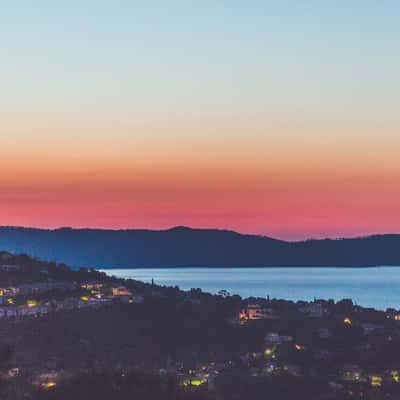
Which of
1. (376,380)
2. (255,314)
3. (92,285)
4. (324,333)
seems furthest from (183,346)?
(92,285)

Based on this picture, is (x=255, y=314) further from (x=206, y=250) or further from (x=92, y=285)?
(x=206, y=250)

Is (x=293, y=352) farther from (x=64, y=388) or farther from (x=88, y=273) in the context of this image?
(x=88, y=273)

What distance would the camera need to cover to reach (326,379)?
1077 inches

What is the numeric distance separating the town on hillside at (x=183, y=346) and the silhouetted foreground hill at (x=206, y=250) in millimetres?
72385

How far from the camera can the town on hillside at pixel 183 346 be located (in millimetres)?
19016

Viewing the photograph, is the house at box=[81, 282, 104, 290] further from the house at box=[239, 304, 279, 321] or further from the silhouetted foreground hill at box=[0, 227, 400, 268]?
the silhouetted foreground hill at box=[0, 227, 400, 268]

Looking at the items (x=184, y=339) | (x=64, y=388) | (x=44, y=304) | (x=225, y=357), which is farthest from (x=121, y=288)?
(x=64, y=388)

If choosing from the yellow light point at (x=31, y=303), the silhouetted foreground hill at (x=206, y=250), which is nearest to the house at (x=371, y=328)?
the yellow light point at (x=31, y=303)

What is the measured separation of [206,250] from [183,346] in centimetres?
10610

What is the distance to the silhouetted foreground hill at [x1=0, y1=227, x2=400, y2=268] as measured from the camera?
12219cm

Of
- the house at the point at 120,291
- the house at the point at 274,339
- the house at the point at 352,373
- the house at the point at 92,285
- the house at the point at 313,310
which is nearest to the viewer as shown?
the house at the point at 352,373

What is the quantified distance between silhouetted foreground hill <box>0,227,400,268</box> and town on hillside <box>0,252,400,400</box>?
7239cm

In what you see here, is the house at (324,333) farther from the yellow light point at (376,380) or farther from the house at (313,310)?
the yellow light point at (376,380)

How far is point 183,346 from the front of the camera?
3256 centimetres
